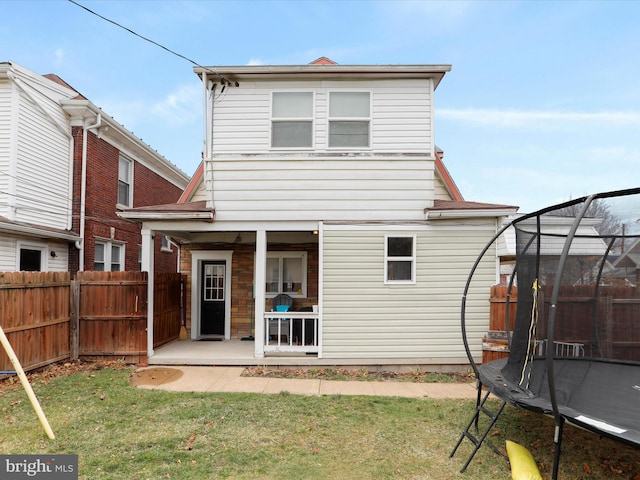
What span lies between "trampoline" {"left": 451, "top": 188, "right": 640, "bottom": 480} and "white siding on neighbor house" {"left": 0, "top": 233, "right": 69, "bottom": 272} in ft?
32.5

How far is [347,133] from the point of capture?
24.6 feet

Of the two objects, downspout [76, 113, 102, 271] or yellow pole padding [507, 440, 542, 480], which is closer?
yellow pole padding [507, 440, 542, 480]

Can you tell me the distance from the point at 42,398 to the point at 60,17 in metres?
7.47

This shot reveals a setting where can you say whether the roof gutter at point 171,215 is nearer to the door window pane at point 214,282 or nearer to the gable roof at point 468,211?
the door window pane at point 214,282

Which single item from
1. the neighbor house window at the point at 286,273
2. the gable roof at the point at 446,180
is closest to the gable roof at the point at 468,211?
the gable roof at the point at 446,180

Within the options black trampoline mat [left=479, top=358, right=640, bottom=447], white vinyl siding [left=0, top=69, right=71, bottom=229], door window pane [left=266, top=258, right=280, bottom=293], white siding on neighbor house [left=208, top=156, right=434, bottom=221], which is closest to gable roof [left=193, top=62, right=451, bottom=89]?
white siding on neighbor house [left=208, top=156, right=434, bottom=221]

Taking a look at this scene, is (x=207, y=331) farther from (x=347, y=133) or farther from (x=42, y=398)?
(x=347, y=133)

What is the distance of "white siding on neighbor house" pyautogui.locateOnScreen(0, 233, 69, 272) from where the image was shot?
344 inches

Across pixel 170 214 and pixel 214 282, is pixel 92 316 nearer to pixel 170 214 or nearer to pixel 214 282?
pixel 170 214

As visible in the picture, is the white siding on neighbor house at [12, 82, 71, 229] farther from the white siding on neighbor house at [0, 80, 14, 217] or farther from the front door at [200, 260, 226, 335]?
the front door at [200, 260, 226, 335]

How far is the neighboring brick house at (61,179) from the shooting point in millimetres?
8969

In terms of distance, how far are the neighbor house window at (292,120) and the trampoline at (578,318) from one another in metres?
4.33

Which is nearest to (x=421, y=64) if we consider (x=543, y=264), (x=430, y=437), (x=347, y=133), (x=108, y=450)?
(x=347, y=133)

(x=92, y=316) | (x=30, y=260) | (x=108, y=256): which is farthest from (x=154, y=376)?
(x=108, y=256)
